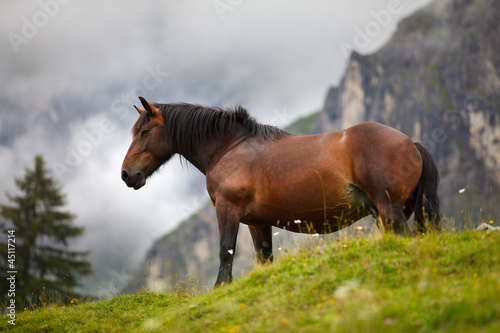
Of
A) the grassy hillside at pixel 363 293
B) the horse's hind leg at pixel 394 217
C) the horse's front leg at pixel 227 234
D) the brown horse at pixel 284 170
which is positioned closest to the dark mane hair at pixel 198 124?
the brown horse at pixel 284 170

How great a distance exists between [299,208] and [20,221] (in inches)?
954

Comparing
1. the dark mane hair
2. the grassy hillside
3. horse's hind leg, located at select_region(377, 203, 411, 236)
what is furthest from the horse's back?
the dark mane hair

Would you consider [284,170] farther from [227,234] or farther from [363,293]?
[363,293]

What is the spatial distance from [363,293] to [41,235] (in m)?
26.7

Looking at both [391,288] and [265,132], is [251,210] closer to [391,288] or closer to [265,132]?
[265,132]

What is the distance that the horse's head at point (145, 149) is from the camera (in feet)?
28.6

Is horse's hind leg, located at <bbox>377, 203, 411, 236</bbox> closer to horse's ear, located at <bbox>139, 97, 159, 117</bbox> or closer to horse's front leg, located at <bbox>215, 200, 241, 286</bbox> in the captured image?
horse's front leg, located at <bbox>215, 200, 241, 286</bbox>

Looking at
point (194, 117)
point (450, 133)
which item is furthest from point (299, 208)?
point (450, 133)

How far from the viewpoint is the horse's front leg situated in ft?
25.4

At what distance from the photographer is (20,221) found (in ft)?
87.6

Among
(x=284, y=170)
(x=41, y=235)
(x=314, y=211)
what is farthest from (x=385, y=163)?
(x=41, y=235)

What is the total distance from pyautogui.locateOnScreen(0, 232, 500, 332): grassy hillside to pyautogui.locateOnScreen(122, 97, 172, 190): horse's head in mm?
2728

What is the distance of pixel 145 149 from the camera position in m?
8.80

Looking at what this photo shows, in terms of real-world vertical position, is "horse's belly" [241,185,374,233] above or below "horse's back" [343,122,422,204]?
below
